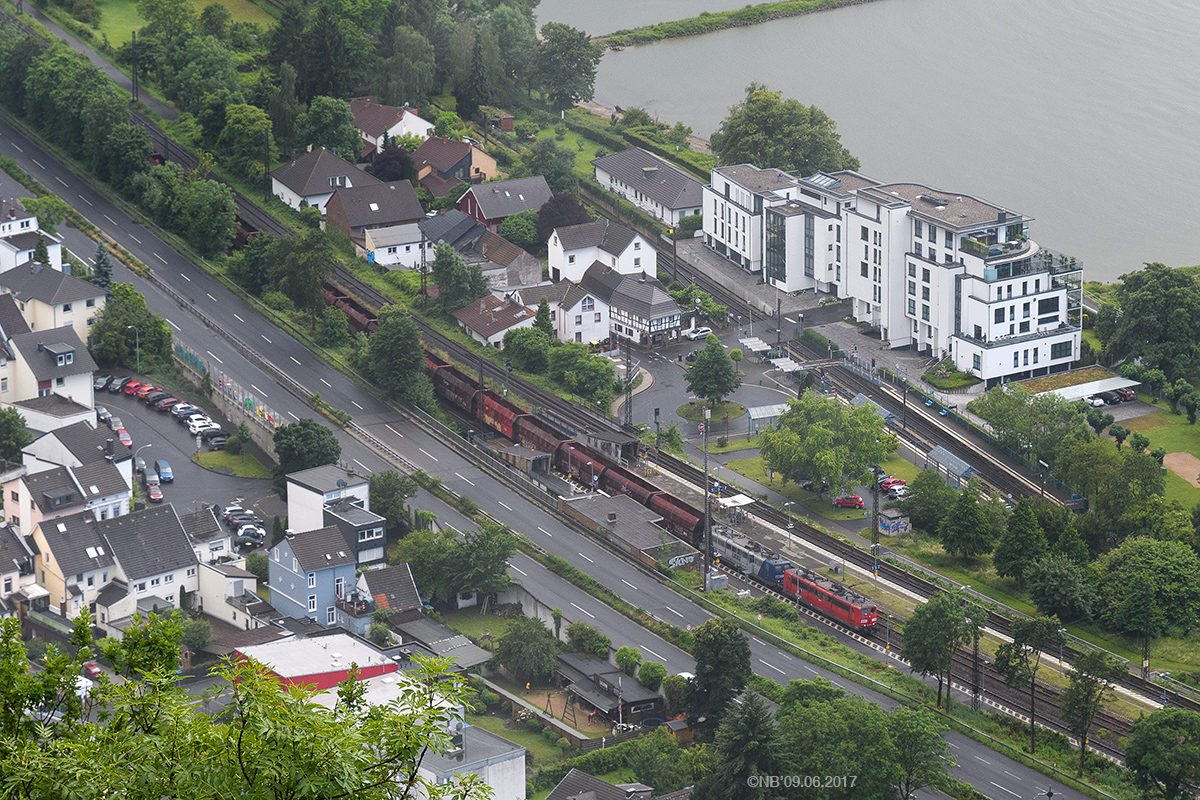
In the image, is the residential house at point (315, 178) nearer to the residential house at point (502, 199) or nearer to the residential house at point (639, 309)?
the residential house at point (502, 199)

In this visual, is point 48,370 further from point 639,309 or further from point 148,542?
point 639,309

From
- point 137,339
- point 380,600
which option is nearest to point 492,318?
point 137,339

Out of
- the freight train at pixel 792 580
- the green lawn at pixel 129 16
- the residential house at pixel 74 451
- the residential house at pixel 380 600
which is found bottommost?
the freight train at pixel 792 580

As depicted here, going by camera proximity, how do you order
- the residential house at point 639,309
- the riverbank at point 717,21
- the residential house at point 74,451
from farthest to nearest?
the riverbank at point 717,21
the residential house at point 639,309
the residential house at point 74,451

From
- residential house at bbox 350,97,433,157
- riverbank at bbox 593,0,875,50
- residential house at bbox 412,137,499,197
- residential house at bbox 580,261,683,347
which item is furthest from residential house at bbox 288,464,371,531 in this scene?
riverbank at bbox 593,0,875,50

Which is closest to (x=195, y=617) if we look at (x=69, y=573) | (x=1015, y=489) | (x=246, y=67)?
(x=69, y=573)

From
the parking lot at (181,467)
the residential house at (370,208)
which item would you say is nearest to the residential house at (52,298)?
the parking lot at (181,467)
